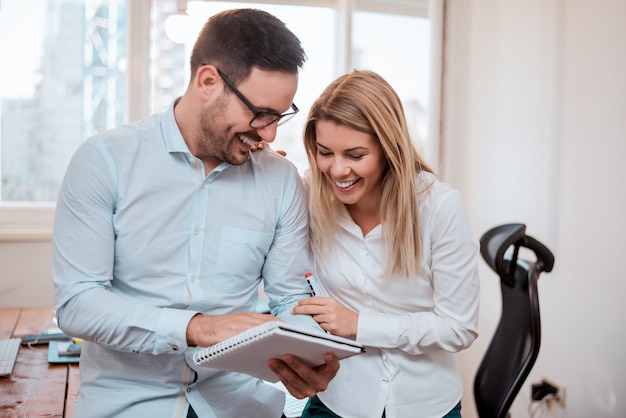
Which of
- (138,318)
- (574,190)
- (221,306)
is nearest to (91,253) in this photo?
(138,318)

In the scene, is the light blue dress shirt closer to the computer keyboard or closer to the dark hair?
the dark hair

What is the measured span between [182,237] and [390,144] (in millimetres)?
505

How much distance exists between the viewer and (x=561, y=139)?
2.41 m

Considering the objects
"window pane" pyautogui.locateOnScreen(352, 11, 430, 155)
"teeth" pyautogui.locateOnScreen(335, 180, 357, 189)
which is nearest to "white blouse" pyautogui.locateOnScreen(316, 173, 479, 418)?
"teeth" pyautogui.locateOnScreen(335, 180, 357, 189)

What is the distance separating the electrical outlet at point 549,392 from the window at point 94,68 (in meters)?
1.41

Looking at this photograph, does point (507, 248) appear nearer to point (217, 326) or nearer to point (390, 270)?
point (390, 270)

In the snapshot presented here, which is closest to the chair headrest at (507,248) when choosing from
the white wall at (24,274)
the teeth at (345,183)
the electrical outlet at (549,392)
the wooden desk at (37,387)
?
the teeth at (345,183)

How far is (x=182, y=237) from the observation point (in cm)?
141

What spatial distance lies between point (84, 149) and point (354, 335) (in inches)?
27.4

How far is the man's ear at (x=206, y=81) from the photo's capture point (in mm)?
1399

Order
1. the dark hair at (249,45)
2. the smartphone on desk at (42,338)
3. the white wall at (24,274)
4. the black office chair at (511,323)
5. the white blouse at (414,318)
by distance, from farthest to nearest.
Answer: the white wall at (24,274) → the smartphone on desk at (42,338) → the black office chair at (511,323) → the white blouse at (414,318) → the dark hair at (249,45)

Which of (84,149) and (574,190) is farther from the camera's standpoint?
(574,190)

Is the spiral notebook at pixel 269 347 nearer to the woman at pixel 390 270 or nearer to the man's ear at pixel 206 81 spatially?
the woman at pixel 390 270

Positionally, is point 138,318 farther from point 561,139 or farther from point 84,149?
point 561,139
